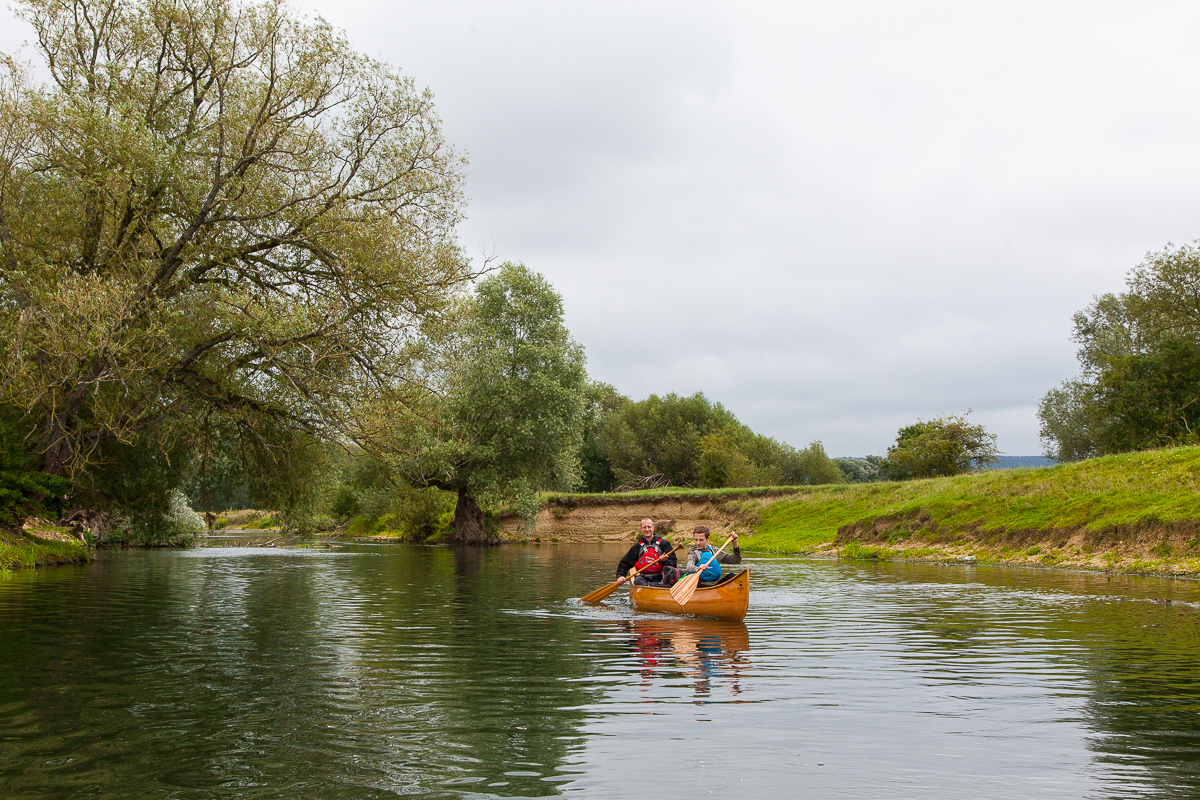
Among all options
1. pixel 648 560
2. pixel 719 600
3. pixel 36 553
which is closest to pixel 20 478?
pixel 36 553

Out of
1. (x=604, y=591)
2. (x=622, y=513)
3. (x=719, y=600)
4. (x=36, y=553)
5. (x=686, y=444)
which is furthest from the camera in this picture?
(x=686, y=444)

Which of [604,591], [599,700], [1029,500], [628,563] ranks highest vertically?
[1029,500]

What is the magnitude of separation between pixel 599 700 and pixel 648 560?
1022cm

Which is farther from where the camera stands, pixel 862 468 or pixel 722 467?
pixel 862 468

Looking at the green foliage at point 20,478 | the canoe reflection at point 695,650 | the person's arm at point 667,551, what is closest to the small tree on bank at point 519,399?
the green foliage at point 20,478

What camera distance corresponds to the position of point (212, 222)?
19828 millimetres

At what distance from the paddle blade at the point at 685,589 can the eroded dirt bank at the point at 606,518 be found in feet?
124

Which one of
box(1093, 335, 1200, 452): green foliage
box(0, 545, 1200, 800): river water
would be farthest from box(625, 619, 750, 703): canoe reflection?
box(1093, 335, 1200, 452): green foliage

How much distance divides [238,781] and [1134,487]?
27656 millimetres

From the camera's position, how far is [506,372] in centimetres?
4812

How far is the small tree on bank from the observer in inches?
1827

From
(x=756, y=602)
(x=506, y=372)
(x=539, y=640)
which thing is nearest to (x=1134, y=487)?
(x=756, y=602)

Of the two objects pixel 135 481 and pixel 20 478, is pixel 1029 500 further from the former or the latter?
pixel 20 478

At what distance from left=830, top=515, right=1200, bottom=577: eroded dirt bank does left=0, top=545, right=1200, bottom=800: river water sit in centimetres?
603
